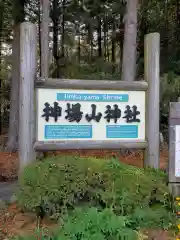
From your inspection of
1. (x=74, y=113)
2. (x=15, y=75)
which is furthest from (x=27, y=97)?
(x=15, y=75)

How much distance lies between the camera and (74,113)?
4.65 m

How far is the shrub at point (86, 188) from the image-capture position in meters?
3.72

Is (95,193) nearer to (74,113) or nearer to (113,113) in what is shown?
(74,113)

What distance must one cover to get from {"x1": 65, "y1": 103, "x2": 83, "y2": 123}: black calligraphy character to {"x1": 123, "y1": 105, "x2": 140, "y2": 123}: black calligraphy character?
67cm

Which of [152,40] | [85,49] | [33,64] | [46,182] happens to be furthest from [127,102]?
[85,49]

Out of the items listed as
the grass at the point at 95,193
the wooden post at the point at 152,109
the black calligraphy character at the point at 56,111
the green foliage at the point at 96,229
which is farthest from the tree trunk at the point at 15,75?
the green foliage at the point at 96,229

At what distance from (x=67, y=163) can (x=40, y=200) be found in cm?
53

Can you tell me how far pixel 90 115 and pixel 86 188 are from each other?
49.9 inches

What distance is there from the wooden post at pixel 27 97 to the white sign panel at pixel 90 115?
0.37 feet

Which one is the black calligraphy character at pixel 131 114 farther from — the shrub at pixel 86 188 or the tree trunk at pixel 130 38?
the tree trunk at pixel 130 38

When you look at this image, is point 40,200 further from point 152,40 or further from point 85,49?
point 85,49

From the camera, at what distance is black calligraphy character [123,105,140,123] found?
4.91 meters

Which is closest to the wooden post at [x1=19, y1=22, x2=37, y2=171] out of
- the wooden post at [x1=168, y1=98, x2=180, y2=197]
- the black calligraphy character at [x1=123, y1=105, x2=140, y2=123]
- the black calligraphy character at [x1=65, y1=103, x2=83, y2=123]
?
the black calligraphy character at [x1=65, y1=103, x2=83, y2=123]

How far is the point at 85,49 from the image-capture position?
81.1 feet
